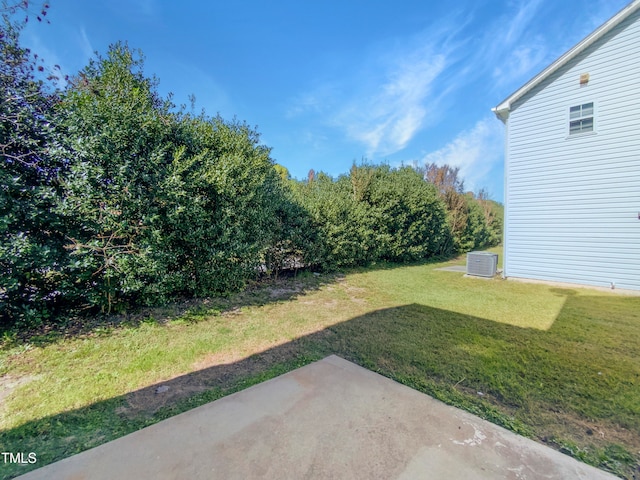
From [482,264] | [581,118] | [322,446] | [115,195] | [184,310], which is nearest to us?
[322,446]

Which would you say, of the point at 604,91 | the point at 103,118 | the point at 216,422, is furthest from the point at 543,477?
the point at 604,91

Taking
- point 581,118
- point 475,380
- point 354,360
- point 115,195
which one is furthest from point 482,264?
point 115,195

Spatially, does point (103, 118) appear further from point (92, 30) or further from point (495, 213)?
point (495, 213)

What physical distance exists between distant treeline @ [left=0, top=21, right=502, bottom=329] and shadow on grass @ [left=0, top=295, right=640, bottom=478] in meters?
2.08

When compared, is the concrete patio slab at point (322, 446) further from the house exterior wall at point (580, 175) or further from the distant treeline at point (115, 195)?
the house exterior wall at point (580, 175)

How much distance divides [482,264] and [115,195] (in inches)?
348

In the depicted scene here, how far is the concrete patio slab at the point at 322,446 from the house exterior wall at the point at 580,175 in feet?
23.9

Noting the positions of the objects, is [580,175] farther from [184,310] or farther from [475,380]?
[184,310]

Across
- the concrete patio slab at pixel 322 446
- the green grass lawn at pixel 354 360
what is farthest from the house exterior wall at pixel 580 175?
the concrete patio slab at pixel 322 446

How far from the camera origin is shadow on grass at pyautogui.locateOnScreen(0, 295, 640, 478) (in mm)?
1876

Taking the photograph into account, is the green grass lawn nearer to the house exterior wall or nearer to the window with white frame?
the house exterior wall

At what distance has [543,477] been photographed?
1.48m

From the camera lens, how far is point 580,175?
6.75 m

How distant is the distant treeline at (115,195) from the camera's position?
10.6ft
